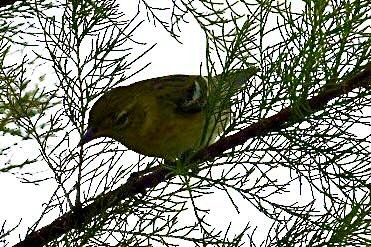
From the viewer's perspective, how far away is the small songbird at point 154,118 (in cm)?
203

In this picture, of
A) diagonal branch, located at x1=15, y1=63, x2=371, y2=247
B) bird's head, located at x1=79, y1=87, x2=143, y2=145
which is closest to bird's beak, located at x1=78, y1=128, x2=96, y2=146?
bird's head, located at x1=79, y1=87, x2=143, y2=145

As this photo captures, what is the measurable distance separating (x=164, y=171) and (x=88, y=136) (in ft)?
0.72

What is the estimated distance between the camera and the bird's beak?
5.73 feet

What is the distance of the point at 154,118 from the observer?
2295mm

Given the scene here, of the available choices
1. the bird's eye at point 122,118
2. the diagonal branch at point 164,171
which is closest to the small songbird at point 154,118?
the bird's eye at point 122,118

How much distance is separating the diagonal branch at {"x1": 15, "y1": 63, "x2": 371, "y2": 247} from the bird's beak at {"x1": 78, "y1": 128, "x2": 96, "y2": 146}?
124 mm

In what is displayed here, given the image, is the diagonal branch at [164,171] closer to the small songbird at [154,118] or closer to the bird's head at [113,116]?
the bird's head at [113,116]

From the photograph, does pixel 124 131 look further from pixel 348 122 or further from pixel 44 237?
pixel 348 122

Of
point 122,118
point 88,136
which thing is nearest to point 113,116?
point 122,118

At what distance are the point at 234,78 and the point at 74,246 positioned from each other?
1.52 feet

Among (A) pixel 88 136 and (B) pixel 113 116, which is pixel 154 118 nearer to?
(B) pixel 113 116

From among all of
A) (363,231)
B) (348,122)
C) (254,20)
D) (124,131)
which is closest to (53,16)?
(124,131)

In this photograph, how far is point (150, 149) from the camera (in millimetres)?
2197

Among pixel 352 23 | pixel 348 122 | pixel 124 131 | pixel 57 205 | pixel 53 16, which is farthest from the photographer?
pixel 124 131
